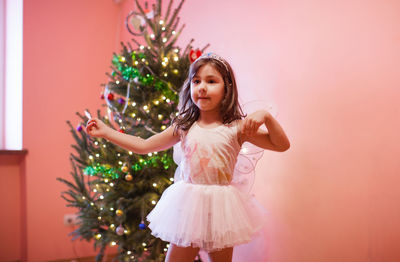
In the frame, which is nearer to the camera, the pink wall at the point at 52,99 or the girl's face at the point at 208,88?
the girl's face at the point at 208,88

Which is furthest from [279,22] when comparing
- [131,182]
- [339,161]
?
[131,182]

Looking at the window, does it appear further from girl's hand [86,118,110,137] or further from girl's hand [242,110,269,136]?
girl's hand [242,110,269,136]

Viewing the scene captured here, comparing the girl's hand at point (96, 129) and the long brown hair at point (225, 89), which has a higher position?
the long brown hair at point (225, 89)

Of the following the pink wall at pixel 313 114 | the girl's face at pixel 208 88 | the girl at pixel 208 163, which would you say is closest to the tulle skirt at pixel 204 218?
the girl at pixel 208 163

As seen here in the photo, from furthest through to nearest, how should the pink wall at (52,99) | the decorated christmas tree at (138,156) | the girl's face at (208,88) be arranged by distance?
the pink wall at (52,99) → the decorated christmas tree at (138,156) → the girl's face at (208,88)

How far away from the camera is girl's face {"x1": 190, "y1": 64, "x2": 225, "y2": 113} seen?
45.5 inches

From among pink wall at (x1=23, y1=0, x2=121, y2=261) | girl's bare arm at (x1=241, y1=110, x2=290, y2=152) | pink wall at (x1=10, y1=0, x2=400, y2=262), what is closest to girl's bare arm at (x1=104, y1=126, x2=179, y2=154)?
girl's bare arm at (x1=241, y1=110, x2=290, y2=152)

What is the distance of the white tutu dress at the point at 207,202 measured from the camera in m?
1.05

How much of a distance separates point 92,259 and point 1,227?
0.72m

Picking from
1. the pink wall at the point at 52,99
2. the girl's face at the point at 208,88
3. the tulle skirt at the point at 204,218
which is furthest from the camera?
the pink wall at the point at 52,99

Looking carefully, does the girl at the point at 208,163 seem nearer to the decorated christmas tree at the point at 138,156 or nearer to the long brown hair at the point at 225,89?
the long brown hair at the point at 225,89

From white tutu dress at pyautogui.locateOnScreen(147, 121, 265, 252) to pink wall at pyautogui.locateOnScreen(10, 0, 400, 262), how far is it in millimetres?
405

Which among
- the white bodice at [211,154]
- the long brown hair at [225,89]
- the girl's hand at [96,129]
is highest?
the long brown hair at [225,89]

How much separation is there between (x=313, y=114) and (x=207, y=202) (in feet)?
2.36
